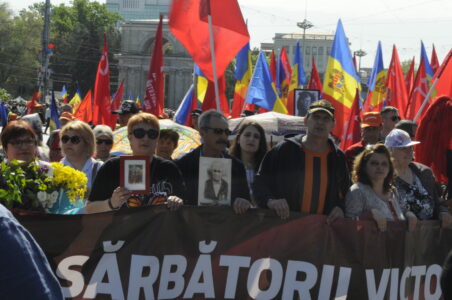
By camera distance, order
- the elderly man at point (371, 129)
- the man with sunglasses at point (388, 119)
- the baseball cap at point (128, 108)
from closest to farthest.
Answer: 1. the elderly man at point (371, 129)
2. the man with sunglasses at point (388, 119)
3. the baseball cap at point (128, 108)

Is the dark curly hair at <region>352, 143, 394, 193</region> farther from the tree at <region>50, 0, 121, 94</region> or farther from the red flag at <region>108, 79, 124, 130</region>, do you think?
the tree at <region>50, 0, 121, 94</region>

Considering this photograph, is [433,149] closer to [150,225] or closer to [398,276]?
[398,276]

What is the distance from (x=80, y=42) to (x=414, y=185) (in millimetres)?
86610

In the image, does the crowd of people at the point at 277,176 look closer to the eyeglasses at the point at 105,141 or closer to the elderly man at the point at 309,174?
the elderly man at the point at 309,174

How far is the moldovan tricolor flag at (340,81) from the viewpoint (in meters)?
13.4

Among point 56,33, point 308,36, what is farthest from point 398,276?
point 308,36

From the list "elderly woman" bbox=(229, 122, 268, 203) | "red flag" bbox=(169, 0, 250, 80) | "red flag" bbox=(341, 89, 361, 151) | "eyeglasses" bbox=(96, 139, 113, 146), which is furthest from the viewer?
"red flag" bbox=(341, 89, 361, 151)

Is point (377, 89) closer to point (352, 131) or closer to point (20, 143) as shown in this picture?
point (352, 131)

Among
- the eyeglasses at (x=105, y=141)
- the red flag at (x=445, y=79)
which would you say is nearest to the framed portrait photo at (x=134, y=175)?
the eyeglasses at (x=105, y=141)

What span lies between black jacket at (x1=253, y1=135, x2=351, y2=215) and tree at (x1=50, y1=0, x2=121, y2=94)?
7615 centimetres

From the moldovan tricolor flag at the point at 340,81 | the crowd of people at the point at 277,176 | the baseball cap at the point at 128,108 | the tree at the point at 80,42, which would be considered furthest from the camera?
the tree at the point at 80,42

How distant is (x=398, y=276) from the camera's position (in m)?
5.28

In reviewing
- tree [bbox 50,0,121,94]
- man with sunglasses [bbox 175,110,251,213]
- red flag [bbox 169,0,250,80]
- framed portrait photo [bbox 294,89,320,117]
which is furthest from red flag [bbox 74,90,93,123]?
tree [bbox 50,0,121,94]

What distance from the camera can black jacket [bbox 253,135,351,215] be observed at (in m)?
5.27
